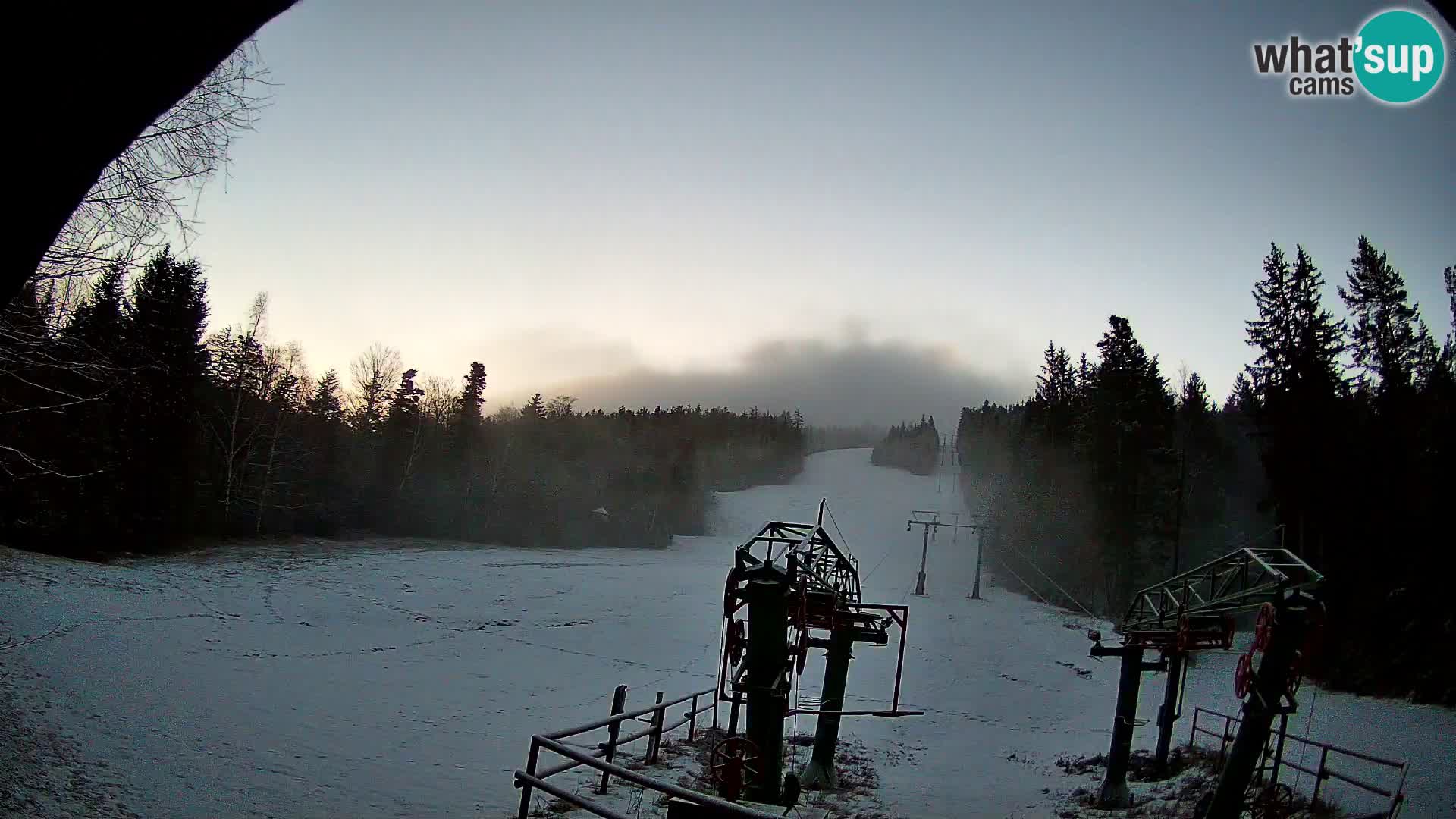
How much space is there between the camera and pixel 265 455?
4491 cm

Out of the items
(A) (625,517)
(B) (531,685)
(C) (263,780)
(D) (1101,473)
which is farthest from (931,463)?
(C) (263,780)

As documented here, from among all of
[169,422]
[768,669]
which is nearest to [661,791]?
[768,669]

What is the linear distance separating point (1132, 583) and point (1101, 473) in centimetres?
623

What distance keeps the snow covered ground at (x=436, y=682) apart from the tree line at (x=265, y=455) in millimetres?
4366

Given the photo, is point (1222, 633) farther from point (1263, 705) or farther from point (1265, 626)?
point (1263, 705)

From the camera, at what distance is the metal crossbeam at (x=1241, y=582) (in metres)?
11.3

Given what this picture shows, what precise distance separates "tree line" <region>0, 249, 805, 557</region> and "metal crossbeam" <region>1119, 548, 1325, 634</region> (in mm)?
16195

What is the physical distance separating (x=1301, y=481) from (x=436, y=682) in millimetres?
34820

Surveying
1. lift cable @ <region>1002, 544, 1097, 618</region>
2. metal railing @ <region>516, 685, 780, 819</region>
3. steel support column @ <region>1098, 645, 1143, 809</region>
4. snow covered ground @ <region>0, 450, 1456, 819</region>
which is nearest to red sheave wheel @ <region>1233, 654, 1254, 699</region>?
steel support column @ <region>1098, 645, 1143, 809</region>

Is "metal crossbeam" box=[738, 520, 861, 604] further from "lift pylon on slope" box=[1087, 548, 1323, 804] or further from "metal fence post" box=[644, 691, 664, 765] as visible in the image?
"lift pylon on slope" box=[1087, 548, 1323, 804]

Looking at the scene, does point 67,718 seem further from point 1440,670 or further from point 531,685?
point 1440,670

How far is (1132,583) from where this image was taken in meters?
39.2

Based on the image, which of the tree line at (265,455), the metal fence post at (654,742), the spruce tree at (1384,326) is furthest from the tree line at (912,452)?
the metal fence post at (654,742)

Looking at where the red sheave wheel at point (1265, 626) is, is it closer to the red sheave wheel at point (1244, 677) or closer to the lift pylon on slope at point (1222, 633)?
the lift pylon on slope at point (1222, 633)
